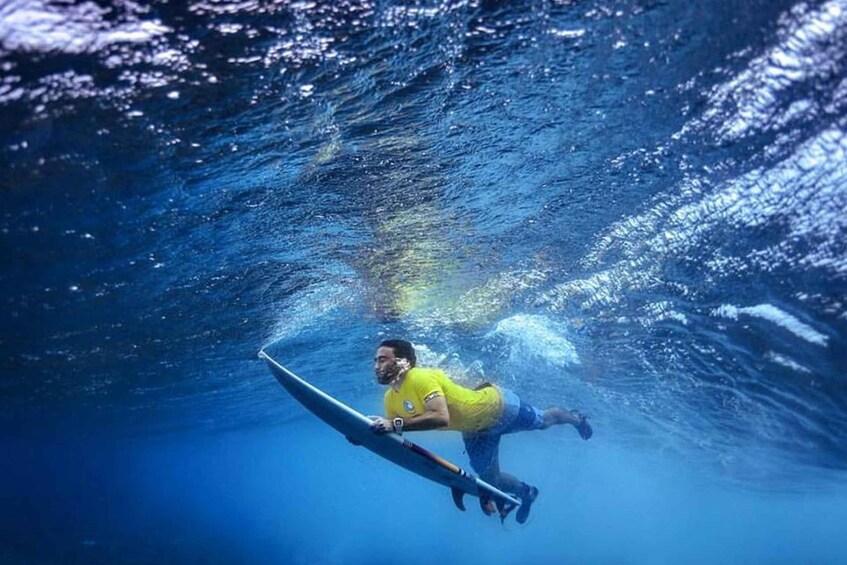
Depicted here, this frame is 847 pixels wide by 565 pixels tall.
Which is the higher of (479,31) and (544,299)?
(479,31)

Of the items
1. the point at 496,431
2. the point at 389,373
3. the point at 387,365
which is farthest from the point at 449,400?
the point at 496,431

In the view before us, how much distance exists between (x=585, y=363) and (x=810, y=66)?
49.8ft

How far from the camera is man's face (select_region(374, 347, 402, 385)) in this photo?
305 inches

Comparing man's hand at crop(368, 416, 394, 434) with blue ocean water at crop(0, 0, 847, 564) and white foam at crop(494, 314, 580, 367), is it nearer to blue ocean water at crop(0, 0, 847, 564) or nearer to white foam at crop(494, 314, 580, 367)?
blue ocean water at crop(0, 0, 847, 564)

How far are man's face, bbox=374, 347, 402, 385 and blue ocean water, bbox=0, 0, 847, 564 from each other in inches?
117

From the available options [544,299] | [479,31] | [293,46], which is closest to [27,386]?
[544,299]

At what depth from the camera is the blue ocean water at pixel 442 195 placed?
5852 mm

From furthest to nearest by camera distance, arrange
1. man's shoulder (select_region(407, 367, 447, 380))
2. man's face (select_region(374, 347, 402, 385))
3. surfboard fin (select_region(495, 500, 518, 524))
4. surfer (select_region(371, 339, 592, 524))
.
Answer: surfboard fin (select_region(495, 500, 518, 524)) < man's face (select_region(374, 347, 402, 385)) < man's shoulder (select_region(407, 367, 447, 380)) < surfer (select_region(371, 339, 592, 524))

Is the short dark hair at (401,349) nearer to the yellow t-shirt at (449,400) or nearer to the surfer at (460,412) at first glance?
the surfer at (460,412)

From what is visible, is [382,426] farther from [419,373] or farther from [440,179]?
[440,179]

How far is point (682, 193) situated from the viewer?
8820 mm

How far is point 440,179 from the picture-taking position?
8.93 meters

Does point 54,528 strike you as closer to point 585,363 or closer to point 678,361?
point 585,363

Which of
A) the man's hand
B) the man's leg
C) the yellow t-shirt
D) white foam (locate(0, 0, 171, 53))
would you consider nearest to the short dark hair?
the yellow t-shirt
